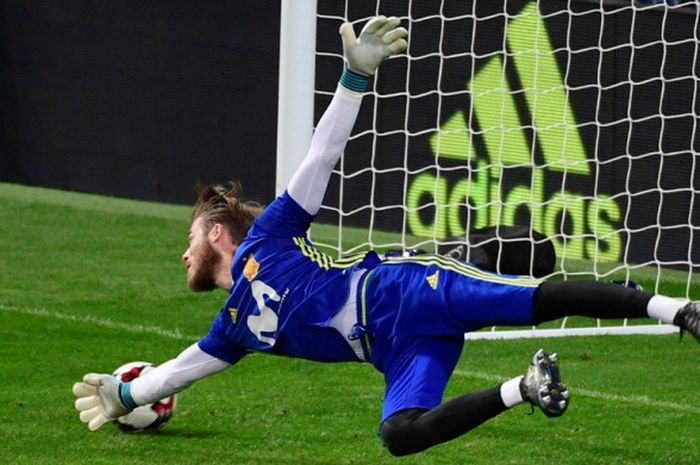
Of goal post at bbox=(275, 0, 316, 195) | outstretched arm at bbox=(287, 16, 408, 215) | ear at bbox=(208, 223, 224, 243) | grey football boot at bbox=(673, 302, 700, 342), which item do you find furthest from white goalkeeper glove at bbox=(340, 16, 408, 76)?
goal post at bbox=(275, 0, 316, 195)

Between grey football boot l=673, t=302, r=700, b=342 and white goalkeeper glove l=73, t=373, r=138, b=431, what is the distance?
204cm

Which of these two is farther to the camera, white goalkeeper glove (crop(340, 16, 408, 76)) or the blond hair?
the blond hair

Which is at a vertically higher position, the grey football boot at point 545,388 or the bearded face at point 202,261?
the bearded face at point 202,261

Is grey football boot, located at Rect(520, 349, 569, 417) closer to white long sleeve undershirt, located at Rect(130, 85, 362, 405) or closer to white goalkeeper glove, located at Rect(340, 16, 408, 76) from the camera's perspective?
white long sleeve undershirt, located at Rect(130, 85, 362, 405)

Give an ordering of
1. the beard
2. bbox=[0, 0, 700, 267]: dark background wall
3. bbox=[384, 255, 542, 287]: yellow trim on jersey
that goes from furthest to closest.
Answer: bbox=[0, 0, 700, 267]: dark background wall
the beard
bbox=[384, 255, 542, 287]: yellow trim on jersey

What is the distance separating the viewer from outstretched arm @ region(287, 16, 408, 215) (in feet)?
18.2

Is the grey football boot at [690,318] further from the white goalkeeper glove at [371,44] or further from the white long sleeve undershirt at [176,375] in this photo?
the white long sleeve undershirt at [176,375]

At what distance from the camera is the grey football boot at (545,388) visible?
189 inches

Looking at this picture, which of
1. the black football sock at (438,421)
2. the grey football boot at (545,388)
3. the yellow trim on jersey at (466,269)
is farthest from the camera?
the yellow trim on jersey at (466,269)

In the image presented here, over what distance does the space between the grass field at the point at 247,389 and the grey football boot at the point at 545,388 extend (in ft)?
3.87

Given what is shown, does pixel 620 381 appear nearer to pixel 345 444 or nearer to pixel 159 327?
pixel 345 444

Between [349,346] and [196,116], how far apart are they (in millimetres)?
6453

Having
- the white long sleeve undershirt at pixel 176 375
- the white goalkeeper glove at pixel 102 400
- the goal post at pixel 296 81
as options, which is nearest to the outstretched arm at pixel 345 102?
the white long sleeve undershirt at pixel 176 375

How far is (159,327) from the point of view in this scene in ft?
28.2
